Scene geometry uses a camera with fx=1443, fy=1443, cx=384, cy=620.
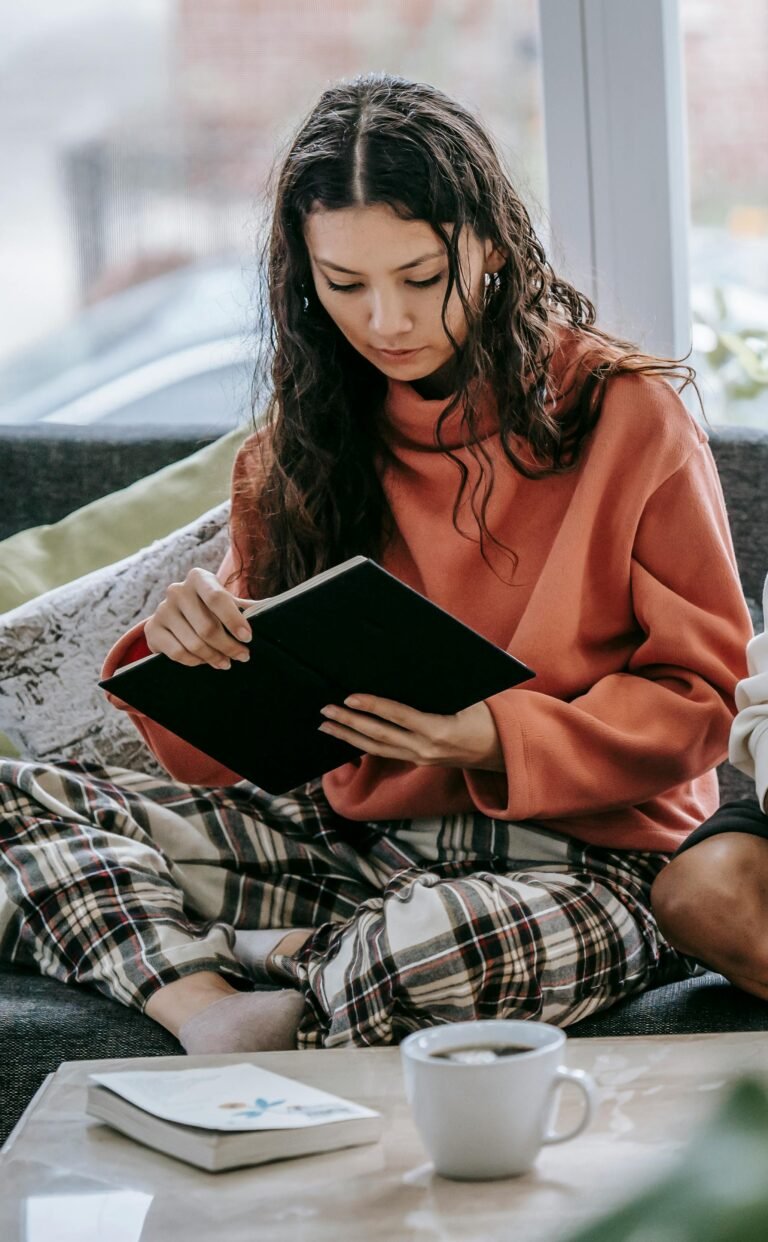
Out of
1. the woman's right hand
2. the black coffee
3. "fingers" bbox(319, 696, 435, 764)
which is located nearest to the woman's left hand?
"fingers" bbox(319, 696, 435, 764)

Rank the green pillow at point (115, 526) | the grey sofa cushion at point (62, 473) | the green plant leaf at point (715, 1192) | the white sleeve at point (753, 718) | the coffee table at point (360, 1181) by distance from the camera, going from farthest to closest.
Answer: the grey sofa cushion at point (62, 473) < the green pillow at point (115, 526) < the white sleeve at point (753, 718) < the coffee table at point (360, 1181) < the green plant leaf at point (715, 1192)

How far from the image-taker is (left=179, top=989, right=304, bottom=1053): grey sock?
1241 mm

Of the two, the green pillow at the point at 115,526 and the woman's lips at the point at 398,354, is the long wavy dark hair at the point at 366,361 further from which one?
the green pillow at the point at 115,526

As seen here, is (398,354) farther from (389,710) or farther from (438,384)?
(389,710)

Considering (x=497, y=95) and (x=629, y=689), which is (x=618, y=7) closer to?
(x=497, y=95)

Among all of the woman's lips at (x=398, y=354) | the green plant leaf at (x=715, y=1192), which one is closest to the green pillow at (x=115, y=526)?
the woman's lips at (x=398, y=354)

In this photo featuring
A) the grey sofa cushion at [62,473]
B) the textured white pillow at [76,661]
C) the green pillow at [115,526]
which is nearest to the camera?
the textured white pillow at [76,661]

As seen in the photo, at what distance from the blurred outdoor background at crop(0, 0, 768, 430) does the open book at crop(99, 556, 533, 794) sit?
1079 mm

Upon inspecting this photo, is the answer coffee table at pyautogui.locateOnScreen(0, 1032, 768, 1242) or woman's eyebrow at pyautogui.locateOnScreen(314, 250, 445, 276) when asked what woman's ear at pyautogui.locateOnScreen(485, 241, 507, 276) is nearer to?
woman's eyebrow at pyautogui.locateOnScreen(314, 250, 445, 276)

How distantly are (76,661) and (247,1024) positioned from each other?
71 centimetres

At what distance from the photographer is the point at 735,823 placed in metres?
1.32

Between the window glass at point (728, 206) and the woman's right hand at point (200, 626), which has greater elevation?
the window glass at point (728, 206)

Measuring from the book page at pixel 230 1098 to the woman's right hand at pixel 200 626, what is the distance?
50cm

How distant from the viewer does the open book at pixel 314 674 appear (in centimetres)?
122
